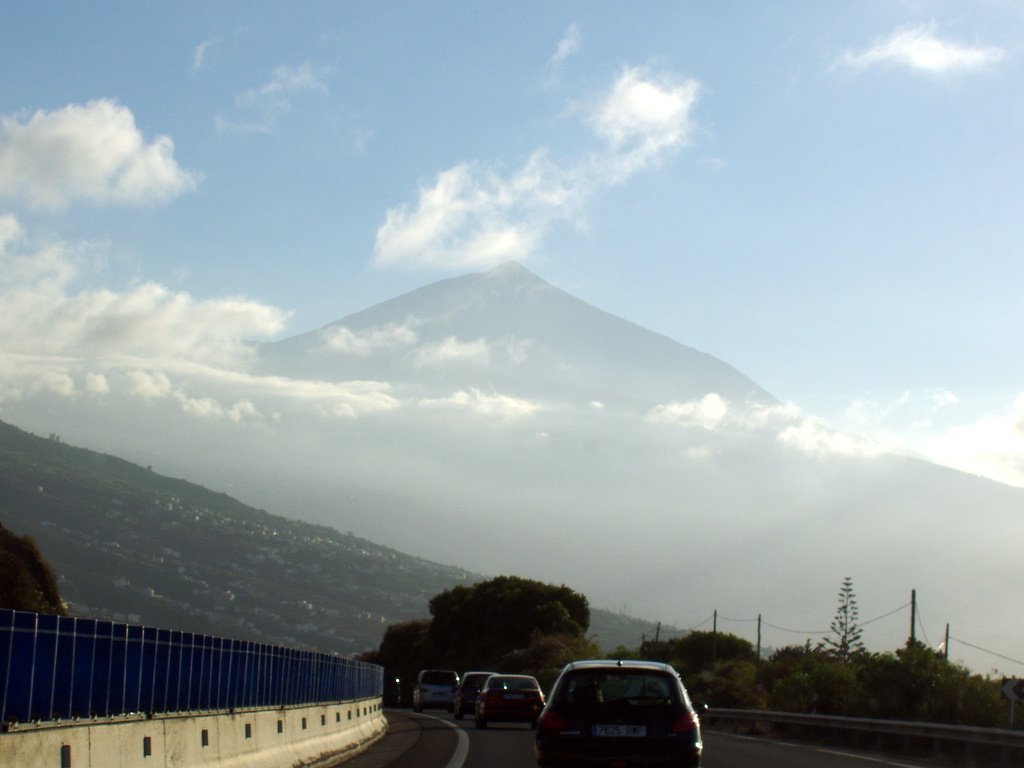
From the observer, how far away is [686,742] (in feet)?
44.1

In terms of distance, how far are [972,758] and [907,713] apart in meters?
10.0

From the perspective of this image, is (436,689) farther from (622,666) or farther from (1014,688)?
(622,666)

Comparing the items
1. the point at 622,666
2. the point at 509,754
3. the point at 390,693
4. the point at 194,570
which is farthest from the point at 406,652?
the point at 622,666

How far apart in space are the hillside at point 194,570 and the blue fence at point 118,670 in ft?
281

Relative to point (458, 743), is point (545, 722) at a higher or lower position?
higher

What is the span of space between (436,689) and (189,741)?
138ft

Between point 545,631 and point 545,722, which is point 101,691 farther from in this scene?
point 545,631

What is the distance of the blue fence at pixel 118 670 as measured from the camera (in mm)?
9906

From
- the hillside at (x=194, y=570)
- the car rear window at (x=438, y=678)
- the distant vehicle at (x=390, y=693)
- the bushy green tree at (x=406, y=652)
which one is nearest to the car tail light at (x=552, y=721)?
the car rear window at (x=438, y=678)

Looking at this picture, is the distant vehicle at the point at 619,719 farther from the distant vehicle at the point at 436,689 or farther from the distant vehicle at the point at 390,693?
the distant vehicle at the point at 390,693

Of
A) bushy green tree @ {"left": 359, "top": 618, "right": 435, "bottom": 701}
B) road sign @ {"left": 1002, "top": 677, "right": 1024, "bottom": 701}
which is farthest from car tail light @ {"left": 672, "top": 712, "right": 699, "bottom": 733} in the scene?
bushy green tree @ {"left": 359, "top": 618, "right": 435, "bottom": 701}

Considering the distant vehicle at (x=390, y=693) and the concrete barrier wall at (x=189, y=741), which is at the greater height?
the concrete barrier wall at (x=189, y=741)

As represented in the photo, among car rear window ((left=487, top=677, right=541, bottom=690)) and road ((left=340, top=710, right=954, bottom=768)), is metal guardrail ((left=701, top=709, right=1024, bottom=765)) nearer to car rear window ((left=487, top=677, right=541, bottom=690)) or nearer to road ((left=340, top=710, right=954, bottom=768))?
road ((left=340, top=710, right=954, bottom=768))

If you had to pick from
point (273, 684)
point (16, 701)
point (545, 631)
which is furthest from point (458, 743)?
point (545, 631)
